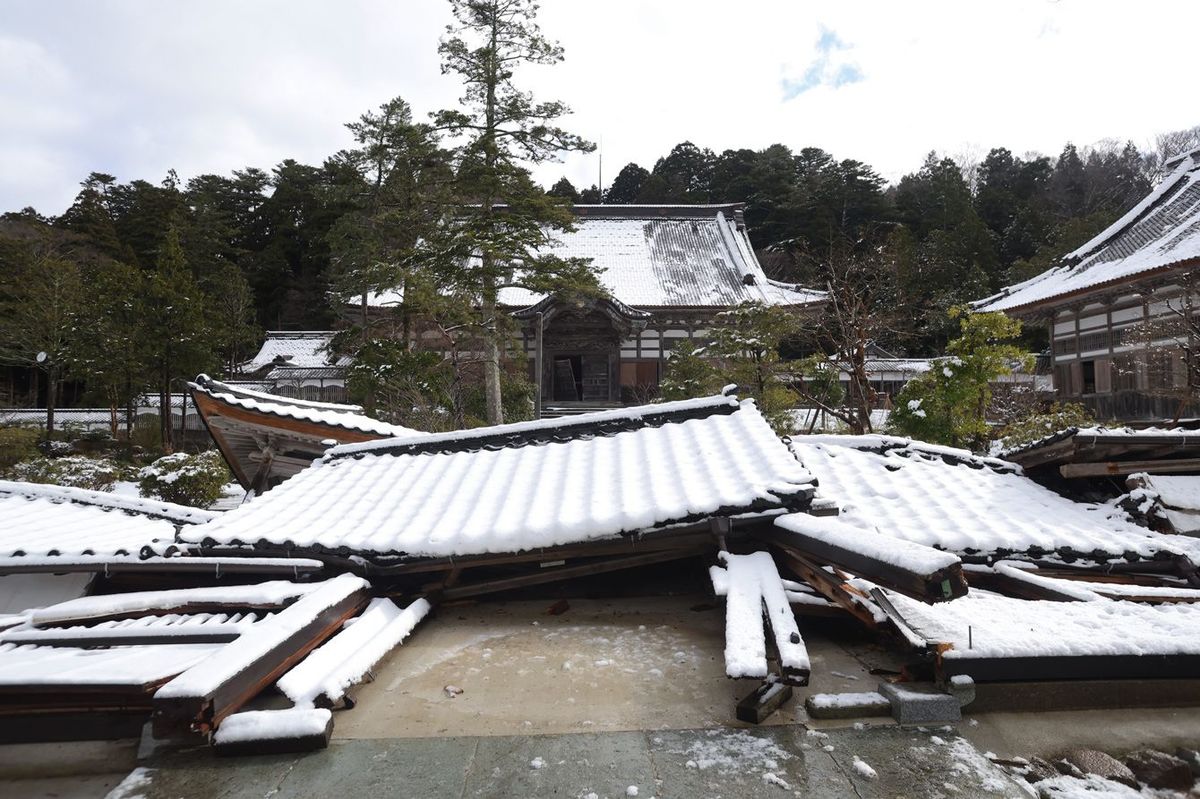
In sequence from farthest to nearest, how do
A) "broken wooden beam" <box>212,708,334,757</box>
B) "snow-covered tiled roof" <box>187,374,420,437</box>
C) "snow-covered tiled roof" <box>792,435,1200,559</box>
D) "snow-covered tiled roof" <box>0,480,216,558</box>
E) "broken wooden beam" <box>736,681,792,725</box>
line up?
"snow-covered tiled roof" <box>187,374,420,437</box>
"snow-covered tiled roof" <box>0,480,216,558</box>
"snow-covered tiled roof" <box>792,435,1200,559</box>
"broken wooden beam" <box>736,681,792,725</box>
"broken wooden beam" <box>212,708,334,757</box>

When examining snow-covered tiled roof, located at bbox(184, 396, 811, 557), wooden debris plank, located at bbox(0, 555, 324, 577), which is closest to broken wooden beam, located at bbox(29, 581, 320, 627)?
wooden debris plank, located at bbox(0, 555, 324, 577)

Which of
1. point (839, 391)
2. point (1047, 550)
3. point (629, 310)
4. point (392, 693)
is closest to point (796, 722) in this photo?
point (392, 693)

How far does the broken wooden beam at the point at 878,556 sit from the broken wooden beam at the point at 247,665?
2.25 m

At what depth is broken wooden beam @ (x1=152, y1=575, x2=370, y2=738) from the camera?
6.89ft

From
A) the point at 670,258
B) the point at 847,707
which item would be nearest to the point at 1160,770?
the point at 847,707

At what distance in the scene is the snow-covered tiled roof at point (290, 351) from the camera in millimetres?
29625

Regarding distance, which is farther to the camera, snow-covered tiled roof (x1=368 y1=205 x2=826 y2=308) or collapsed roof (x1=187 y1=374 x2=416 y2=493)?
snow-covered tiled roof (x1=368 y1=205 x2=826 y2=308)

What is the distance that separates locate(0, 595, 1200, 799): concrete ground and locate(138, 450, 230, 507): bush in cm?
1058

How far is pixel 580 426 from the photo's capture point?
511cm

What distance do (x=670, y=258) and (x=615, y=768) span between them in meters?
23.7

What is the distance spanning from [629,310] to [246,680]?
1765 centimetres

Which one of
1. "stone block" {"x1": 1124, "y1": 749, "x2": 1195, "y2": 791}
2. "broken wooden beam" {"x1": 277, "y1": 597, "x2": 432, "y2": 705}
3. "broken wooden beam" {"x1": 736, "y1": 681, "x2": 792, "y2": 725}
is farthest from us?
"broken wooden beam" {"x1": 277, "y1": 597, "x2": 432, "y2": 705}

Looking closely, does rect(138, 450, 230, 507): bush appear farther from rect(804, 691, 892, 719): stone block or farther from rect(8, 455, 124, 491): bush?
rect(804, 691, 892, 719): stone block

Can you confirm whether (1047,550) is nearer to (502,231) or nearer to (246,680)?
(246,680)
